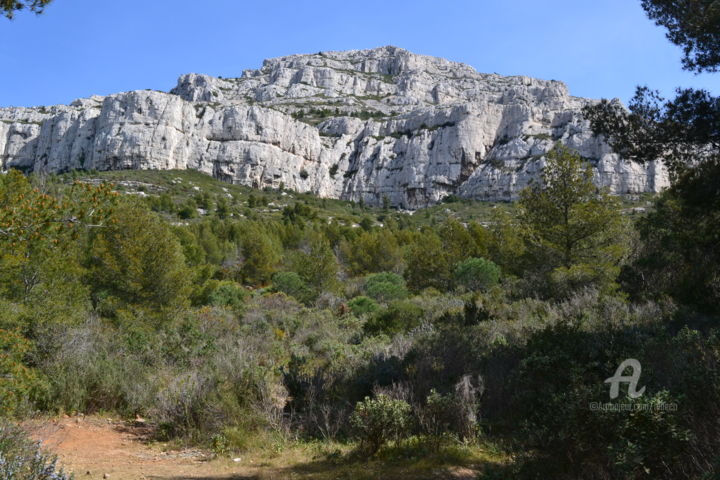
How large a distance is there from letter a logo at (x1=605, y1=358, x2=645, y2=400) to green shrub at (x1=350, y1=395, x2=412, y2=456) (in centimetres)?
234

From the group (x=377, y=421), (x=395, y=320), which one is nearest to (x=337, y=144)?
(x=395, y=320)

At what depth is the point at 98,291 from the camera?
14273 millimetres

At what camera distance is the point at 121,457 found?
5.60m

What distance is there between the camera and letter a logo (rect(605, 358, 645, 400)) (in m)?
3.73

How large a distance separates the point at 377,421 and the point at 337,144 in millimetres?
103064

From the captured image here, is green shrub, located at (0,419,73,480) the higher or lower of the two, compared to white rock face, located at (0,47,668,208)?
lower

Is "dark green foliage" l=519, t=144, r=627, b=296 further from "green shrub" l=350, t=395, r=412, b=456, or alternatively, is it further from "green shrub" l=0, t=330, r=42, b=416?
"green shrub" l=0, t=330, r=42, b=416

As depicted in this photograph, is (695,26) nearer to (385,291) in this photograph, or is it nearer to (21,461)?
(21,461)

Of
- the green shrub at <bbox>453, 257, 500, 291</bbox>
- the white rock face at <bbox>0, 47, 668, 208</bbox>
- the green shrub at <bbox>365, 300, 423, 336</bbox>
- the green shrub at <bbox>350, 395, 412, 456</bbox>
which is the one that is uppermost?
the white rock face at <bbox>0, 47, 668, 208</bbox>

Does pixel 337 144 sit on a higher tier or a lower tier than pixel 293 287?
higher

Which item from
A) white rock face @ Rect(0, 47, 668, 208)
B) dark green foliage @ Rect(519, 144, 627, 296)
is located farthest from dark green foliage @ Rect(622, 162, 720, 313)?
white rock face @ Rect(0, 47, 668, 208)

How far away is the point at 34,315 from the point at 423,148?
92.4 metres

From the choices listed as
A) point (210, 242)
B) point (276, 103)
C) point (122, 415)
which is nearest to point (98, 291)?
point (122, 415)

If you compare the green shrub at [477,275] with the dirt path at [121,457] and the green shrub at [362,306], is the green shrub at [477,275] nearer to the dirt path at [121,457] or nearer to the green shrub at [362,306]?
the green shrub at [362,306]
